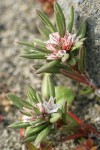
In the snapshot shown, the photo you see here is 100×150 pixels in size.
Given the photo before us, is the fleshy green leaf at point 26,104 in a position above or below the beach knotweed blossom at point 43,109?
above

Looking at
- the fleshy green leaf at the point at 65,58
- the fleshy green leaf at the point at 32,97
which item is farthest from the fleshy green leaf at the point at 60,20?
the fleshy green leaf at the point at 32,97

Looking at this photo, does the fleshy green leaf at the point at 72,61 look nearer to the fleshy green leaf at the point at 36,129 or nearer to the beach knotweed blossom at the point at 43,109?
the beach knotweed blossom at the point at 43,109

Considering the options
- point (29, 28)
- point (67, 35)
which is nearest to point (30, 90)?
point (67, 35)

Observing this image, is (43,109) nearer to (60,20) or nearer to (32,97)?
(32,97)

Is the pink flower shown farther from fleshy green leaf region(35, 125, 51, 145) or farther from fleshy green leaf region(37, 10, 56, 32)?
fleshy green leaf region(37, 10, 56, 32)

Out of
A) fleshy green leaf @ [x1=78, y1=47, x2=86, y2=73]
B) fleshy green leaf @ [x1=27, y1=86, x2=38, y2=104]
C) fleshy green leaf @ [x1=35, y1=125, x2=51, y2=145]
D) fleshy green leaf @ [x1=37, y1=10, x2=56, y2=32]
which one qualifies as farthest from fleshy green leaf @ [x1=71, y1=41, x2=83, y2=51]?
fleshy green leaf @ [x1=35, y1=125, x2=51, y2=145]

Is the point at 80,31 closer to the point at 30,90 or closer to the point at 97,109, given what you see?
the point at 30,90
